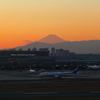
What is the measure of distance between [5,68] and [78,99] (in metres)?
107

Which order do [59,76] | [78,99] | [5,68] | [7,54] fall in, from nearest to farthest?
[78,99], [59,76], [5,68], [7,54]

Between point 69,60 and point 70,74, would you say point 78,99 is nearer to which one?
point 70,74

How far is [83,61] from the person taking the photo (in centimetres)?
14062

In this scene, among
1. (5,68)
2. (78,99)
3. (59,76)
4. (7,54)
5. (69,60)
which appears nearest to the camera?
(78,99)

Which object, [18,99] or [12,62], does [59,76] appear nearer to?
[18,99]

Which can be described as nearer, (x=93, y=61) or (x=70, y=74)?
(x=70, y=74)

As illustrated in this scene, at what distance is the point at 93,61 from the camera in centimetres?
14400

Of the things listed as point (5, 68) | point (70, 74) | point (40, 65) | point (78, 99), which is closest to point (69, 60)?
point (40, 65)

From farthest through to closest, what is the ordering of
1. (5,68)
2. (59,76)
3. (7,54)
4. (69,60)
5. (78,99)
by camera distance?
(7,54), (69,60), (5,68), (59,76), (78,99)

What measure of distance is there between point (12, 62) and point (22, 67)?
7.25m

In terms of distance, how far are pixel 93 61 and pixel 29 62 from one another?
42577 millimetres

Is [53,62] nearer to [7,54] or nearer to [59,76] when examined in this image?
[7,54]

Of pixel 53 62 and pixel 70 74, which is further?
pixel 53 62

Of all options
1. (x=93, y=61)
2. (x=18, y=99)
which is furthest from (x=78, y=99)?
(x=93, y=61)
